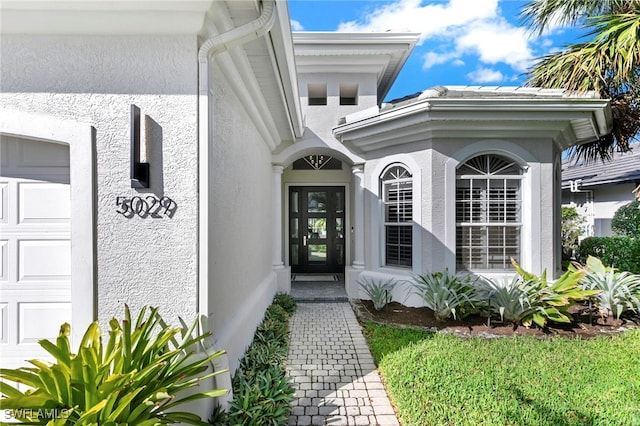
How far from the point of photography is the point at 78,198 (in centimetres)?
265

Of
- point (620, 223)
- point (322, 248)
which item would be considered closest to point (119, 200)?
point (322, 248)

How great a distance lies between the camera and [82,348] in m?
2.09

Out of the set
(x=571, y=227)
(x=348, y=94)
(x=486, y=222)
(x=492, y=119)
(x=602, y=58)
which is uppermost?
(x=348, y=94)

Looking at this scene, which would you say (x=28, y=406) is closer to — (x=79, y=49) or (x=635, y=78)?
(x=79, y=49)

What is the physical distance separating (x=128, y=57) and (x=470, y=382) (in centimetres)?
498

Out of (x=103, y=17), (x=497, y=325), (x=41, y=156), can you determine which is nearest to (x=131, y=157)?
(x=41, y=156)

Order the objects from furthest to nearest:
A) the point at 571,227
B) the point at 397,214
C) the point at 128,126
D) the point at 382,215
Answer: the point at 571,227 → the point at 382,215 → the point at 397,214 → the point at 128,126

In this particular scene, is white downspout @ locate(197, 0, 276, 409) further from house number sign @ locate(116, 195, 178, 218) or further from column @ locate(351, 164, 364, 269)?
column @ locate(351, 164, 364, 269)

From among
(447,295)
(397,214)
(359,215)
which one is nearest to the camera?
(447,295)

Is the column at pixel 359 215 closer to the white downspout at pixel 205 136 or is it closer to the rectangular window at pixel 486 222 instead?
the rectangular window at pixel 486 222

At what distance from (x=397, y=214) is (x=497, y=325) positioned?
2.99m

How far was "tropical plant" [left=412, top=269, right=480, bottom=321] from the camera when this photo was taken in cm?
541

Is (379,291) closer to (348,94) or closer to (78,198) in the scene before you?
(78,198)

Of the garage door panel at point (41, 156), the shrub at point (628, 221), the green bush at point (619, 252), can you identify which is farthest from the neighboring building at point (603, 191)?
the garage door panel at point (41, 156)
